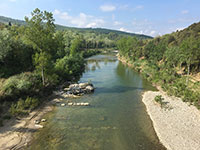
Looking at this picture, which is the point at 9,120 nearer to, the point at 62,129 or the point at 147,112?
the point at 62,129

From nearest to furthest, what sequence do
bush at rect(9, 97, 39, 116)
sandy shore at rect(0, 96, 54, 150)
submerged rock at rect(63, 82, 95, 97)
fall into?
sandy shore at rect(0, 96, 54, 150) < bush at rect(9, 97, 39, 116) < submerged rock at rect(63, 82, 95, 97)

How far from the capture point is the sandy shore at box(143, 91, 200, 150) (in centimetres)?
1418

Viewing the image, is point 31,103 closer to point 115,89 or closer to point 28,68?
point 28,68

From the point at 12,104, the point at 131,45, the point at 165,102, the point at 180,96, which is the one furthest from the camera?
the point at 131,45

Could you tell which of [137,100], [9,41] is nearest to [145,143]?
[137,100]

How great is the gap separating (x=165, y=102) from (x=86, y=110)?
13.6 meters

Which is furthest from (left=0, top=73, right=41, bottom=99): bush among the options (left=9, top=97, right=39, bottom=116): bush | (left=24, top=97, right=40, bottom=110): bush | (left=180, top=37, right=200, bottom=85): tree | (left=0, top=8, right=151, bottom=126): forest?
(left=180, top=37, right=200, bottom=85): tree

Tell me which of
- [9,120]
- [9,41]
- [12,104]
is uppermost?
[9,41]

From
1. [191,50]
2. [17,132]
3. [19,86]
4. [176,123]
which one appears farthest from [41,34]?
[191,50]

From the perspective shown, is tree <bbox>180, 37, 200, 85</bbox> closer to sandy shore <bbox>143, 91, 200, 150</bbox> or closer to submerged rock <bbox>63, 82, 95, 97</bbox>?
sandy shore <bbox>143, 91, 200, 150</bbox>

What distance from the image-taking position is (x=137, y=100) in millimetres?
25781

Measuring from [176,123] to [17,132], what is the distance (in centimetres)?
1937

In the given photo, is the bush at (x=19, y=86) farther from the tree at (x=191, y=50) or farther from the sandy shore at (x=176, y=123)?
the tree at (x=191, y=50)

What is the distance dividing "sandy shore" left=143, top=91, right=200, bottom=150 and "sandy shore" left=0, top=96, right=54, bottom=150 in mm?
14933
